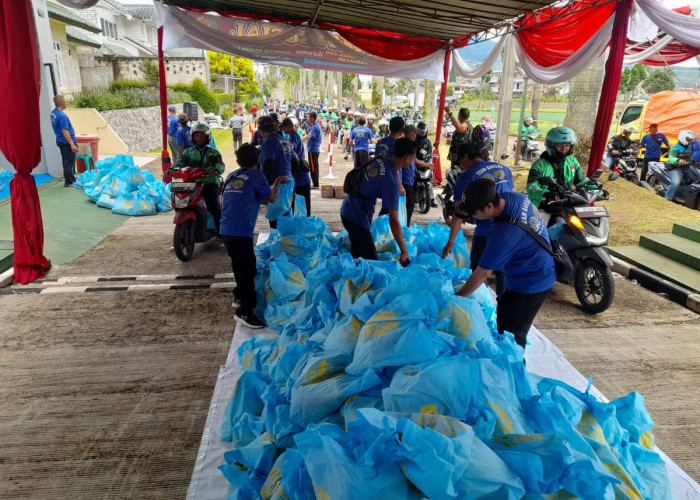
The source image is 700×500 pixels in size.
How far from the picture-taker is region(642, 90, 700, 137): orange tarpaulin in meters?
16.6

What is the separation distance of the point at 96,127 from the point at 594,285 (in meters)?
15.1

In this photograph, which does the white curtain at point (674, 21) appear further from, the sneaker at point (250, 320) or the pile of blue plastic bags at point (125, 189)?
the pile of blue plastic bags at point (125, 189)

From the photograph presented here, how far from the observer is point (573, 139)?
16.0 feet

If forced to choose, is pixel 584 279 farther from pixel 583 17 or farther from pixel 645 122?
pixel 645 122

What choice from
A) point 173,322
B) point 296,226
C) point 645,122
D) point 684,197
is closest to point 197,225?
point 296,226

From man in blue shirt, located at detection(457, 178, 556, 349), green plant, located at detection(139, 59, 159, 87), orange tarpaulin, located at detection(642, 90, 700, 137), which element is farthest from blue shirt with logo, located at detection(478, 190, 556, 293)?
green plant, located at detection(139, 59, 159, 87)

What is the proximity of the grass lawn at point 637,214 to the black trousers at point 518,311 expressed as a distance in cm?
465

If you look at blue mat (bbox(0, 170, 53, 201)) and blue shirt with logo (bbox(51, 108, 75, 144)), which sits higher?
blue shirt with logo (bbox(51, 108, 75, 144))

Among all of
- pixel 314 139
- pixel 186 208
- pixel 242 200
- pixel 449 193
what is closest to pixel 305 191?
pixel 186 208

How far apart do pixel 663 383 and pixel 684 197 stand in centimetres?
790

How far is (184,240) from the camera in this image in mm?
6012

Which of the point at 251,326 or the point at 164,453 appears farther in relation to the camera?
the point at 251,326

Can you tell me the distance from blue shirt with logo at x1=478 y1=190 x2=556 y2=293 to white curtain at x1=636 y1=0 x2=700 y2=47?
12.5ft

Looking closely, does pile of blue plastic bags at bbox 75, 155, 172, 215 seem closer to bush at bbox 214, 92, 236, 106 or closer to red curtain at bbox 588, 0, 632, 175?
red curtain at bbox 588, 0, 632, 175
